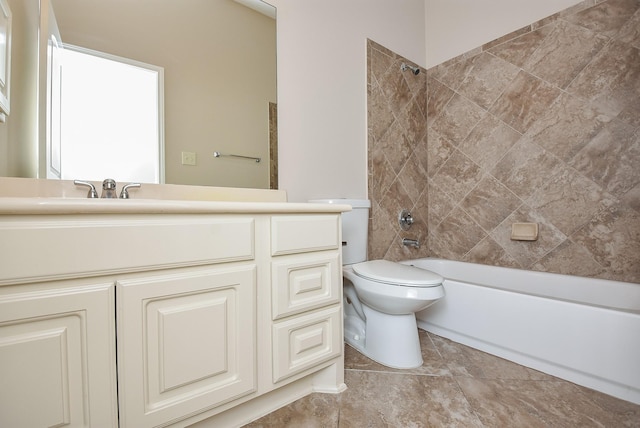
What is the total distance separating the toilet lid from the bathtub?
0.38m

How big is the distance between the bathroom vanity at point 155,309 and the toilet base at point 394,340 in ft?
1.49

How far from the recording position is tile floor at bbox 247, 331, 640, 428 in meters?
1.01

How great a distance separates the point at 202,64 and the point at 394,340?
1.59 meters

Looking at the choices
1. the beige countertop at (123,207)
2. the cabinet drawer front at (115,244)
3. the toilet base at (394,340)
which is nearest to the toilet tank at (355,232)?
the toilet base at (394,340)

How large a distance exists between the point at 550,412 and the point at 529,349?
1.13ft

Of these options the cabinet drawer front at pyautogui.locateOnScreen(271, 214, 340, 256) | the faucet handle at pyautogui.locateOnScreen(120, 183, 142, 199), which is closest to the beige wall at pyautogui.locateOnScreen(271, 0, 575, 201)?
the cabinet drawer front at pyautogui.locateOnScreen(271, 214, 340, 256)

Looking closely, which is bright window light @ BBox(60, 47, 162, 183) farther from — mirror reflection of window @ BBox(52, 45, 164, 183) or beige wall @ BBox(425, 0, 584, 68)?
beige wall @ BBox(425, 0, 584, 68)

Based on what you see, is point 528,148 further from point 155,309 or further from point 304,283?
point 155,309

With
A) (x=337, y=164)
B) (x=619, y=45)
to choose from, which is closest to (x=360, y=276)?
(x=337, y=164)

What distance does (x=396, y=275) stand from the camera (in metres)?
1.34

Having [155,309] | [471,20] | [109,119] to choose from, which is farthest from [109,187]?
[471,20]

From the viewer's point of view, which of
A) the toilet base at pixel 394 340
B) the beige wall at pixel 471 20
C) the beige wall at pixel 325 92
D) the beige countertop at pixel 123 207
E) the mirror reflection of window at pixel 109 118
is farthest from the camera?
the beige wall at pixel 471 20

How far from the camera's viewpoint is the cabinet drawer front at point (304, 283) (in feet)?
3.20

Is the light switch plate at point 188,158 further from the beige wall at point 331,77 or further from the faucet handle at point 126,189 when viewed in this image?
the beige wall at point 331,77
